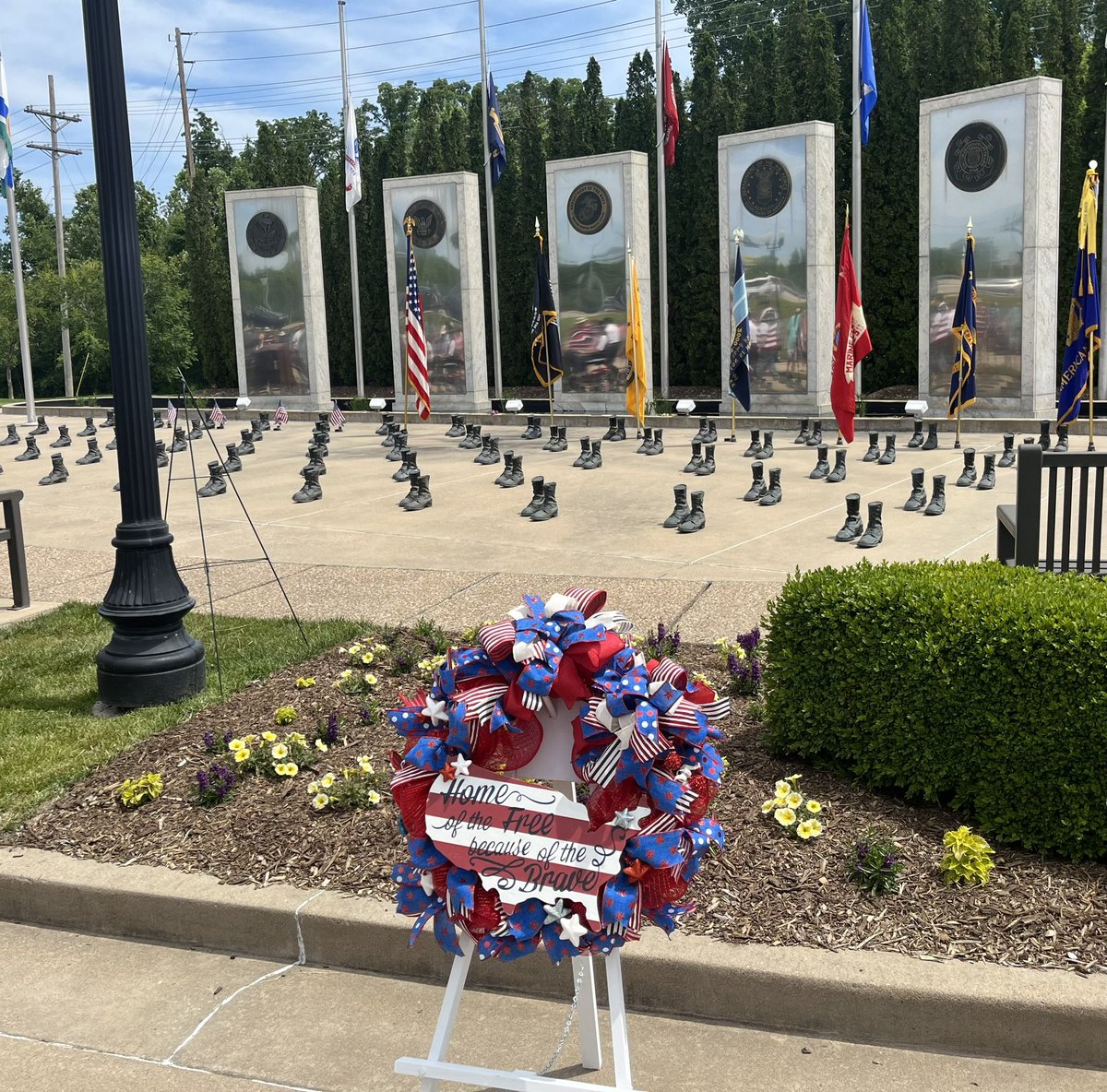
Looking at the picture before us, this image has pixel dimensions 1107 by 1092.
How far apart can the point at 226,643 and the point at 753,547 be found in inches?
189

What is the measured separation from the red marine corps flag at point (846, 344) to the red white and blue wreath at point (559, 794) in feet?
47.7

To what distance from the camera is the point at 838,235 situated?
26484mm

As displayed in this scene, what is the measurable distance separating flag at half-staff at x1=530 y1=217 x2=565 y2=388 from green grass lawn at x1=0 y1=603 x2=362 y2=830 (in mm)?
12816

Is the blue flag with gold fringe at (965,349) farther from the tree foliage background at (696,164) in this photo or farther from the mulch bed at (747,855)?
the mulch bed at (747,855)

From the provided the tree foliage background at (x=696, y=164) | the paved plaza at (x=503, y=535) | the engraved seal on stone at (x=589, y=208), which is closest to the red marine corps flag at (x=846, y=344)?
the paved plaza at (x=503, y=535)

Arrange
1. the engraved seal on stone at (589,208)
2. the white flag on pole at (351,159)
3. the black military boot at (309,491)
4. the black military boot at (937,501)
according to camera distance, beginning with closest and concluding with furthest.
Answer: the black military boot at (937,501), the black military boot at (309,491), the engraved seal on stone at (589,208), the white flag on pole at (351,159)

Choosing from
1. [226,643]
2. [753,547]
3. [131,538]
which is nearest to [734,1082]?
[131,538]

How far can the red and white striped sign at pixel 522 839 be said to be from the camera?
2.77m

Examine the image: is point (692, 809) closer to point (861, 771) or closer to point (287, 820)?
point (861, 771)

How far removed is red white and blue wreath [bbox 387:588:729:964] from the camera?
2.75m

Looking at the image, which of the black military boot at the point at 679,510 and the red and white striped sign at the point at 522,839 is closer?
the red and white striped sign at the point at 522,839

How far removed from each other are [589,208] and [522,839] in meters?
22.2

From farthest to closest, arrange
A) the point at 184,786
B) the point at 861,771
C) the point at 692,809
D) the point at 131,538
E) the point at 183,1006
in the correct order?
the point at 131,538, the point at 184,786, the point at 861,771, the point at 183,1006, the point at 692,809

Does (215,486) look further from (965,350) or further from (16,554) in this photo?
(965,350)
